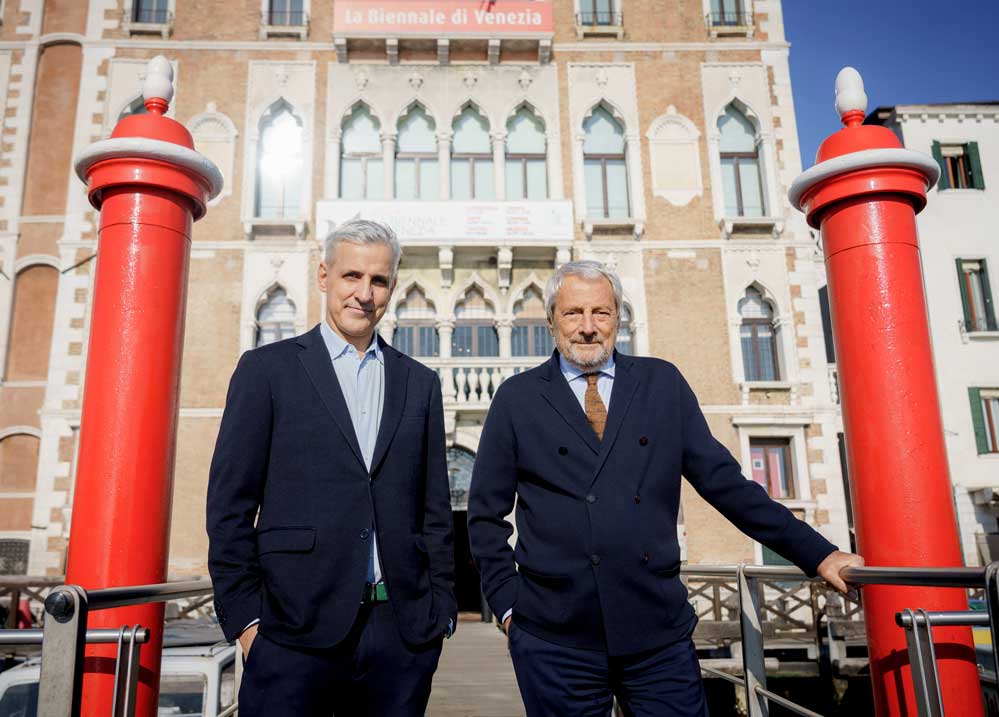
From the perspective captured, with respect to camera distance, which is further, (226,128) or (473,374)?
(226,128)

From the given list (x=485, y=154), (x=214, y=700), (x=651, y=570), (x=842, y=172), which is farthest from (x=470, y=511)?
(x=485, y=154)

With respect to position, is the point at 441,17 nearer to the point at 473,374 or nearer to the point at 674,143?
the point at 674,143

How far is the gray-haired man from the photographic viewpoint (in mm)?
1946

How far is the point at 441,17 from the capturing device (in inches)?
593

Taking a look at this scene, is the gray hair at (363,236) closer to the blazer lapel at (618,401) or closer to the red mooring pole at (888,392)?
the blazer lapel at (618,401)

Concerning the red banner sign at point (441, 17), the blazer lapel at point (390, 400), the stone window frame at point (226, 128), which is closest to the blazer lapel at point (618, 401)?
the blazer lapel at point (390, 400)

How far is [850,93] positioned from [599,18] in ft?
45.1

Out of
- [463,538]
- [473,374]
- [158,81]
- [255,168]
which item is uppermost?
[255,168]

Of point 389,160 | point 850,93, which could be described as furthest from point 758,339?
point 850,93

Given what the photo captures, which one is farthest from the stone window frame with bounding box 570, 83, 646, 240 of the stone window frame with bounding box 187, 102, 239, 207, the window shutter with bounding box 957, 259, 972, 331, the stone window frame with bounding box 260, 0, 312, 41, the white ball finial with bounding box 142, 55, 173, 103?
the white ball finial with bounding box 142, 55, 173, 103

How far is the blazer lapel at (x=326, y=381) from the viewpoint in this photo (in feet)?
6.99

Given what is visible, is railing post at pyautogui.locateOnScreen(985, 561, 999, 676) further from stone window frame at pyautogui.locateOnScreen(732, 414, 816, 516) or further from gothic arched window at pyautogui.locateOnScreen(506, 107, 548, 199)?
gothic arched window at pyautogui.locateOnScreen(506, 107, 548, 199)

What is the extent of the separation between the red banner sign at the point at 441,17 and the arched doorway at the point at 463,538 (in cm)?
856

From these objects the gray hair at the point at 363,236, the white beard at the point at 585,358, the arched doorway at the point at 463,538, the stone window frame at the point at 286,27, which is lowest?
the arched doorway at the point at 463,538
